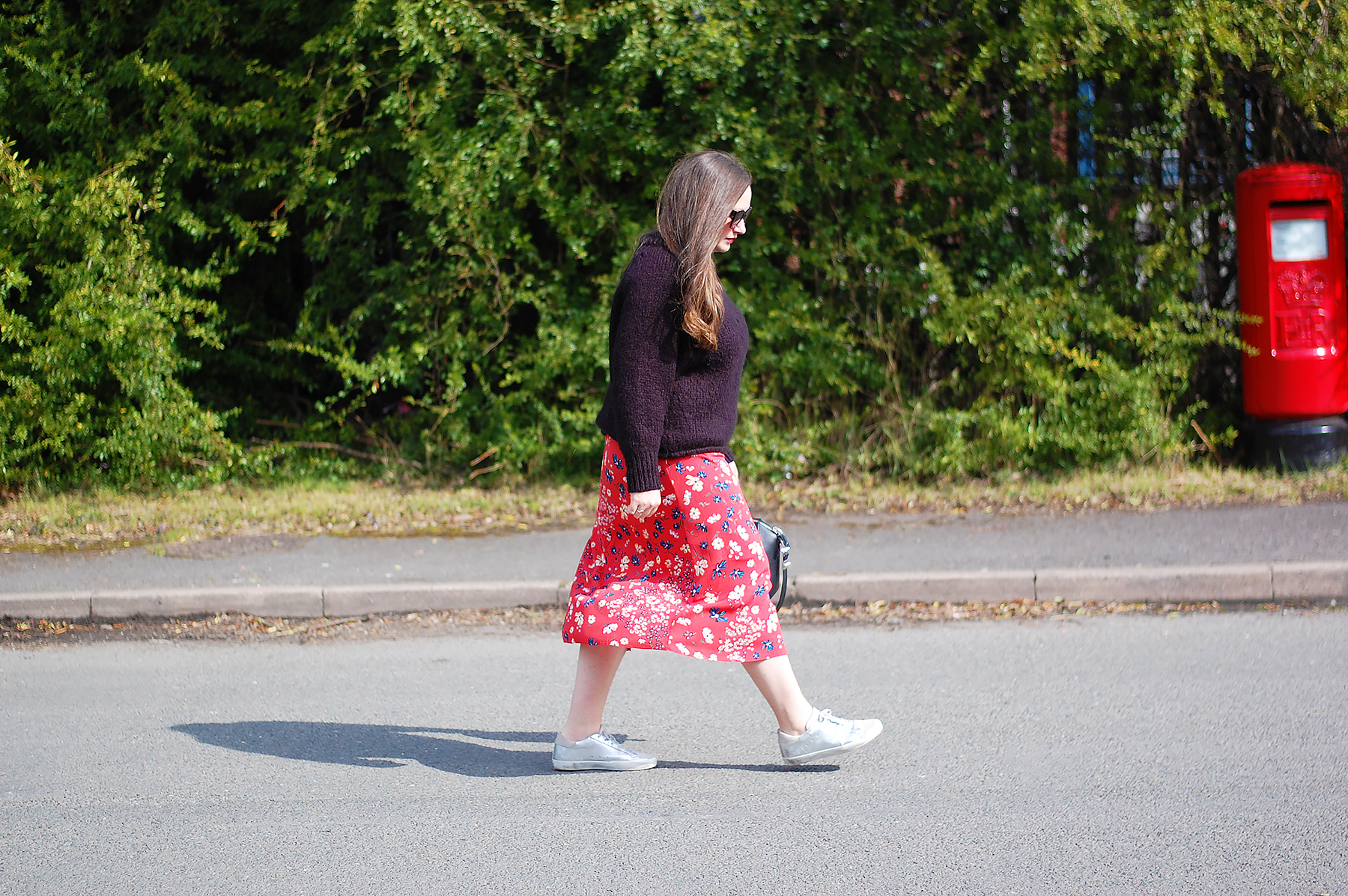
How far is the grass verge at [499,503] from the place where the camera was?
7.04 meters

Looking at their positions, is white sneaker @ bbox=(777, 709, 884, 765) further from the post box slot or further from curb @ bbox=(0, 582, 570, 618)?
the post box slot

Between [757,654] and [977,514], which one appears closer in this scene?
[757,654]

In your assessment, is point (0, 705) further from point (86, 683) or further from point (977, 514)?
point (977, 514)

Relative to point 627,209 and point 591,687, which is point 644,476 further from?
point 627,209

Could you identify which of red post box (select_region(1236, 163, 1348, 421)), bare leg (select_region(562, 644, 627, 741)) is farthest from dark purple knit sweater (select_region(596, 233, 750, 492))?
red post box (select_region(1236, 163, 1348, 421))

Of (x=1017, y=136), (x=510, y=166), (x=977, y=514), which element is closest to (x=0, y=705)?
(x=510, y=166)

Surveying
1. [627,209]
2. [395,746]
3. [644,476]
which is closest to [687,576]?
[644,476]

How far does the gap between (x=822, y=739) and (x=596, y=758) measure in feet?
2.30

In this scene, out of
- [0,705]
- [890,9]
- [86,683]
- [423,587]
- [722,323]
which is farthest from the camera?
[890,9]

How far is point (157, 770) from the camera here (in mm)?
3605

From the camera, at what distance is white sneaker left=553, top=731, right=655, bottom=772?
3.49 metres

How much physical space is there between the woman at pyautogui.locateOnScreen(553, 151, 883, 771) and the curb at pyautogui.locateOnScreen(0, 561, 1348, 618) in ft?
7.34

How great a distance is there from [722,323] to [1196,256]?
5.84m

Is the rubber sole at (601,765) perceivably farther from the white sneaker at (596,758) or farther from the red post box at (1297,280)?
the red post box at (1297,280)
